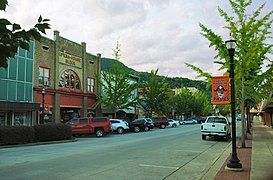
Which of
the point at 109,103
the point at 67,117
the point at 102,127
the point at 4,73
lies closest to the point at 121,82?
the point at 109,103

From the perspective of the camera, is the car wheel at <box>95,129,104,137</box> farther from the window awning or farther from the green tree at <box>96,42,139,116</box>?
the green tree at <box>96,42,139,116</box>

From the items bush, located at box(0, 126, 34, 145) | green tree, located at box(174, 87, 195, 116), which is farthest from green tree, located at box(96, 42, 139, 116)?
green tree, located at box(174, 87, 195, 116)

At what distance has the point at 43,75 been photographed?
100ft

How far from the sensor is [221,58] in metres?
16.8

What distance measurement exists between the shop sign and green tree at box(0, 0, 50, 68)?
28945mm

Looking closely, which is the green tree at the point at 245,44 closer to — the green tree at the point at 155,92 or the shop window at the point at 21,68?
the shop window at the point at 21,68

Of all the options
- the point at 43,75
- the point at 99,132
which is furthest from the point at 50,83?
the point at 99,132

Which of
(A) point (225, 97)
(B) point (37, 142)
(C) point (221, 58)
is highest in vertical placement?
(C) point (221, 58)

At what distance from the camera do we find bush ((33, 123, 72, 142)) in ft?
67.8

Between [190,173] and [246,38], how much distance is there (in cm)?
981

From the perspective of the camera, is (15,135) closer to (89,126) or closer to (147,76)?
(89,126)

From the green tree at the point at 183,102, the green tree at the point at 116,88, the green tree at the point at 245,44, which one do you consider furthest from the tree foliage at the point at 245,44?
the green tree at the point at 183,102

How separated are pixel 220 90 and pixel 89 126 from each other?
1623cm

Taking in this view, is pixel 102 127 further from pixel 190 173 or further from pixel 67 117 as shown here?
pixel 190 173
